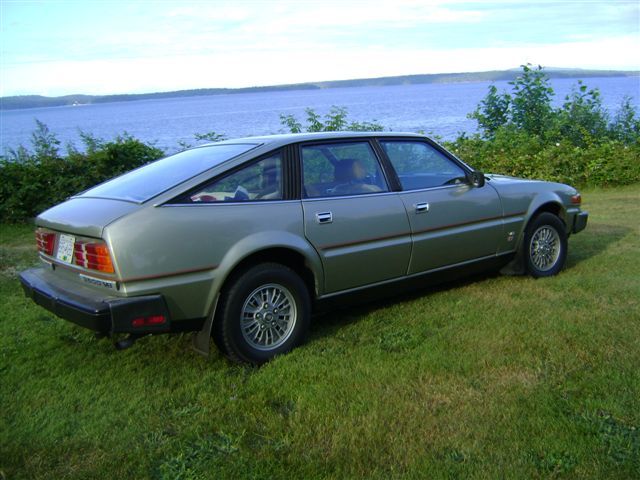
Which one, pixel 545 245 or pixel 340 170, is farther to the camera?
pixel 545 245

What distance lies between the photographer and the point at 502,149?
13.1 metres

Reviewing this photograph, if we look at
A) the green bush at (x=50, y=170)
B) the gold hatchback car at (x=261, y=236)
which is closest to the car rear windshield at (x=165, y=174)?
the gold hatchback car at (x=261, y=236)

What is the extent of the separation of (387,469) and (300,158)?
2482mm

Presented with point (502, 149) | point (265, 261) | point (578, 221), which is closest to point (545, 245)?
point (578, 221)

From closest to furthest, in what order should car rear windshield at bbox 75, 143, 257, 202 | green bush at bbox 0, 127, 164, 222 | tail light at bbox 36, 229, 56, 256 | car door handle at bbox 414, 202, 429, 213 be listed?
car rear windshield at bbox 75, 143, 257, 202, tail light at bbox 36, 229, 56, 256, car door handle at bbox 414, 202, 429, 213, green bush at bbox 0, 127, 164, 222

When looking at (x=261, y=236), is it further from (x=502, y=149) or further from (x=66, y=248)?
(x=502, y=149)

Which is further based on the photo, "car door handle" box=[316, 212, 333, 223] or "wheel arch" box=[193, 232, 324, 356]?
"car door handle" box=[316, 212, 333, 223]

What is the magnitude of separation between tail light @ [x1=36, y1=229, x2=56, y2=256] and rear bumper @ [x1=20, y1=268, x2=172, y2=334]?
0.40m

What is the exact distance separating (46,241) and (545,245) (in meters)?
4.58

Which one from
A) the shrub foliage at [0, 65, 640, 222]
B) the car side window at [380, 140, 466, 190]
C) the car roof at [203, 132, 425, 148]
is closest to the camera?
the car roof at [203, 132, 425, 148]

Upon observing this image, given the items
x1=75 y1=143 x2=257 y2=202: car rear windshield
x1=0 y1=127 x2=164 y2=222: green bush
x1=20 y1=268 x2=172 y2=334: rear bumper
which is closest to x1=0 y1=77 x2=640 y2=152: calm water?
x1=0 y1=127 x2=164 y2=222: green bush

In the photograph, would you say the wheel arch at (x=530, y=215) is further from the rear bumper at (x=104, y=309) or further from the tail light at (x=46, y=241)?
the tail light at (x=46, y=241)

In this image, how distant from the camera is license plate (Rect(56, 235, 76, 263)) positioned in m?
4.12

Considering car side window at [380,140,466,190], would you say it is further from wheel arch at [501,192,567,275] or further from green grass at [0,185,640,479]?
green grass at [0,185,640,479]
